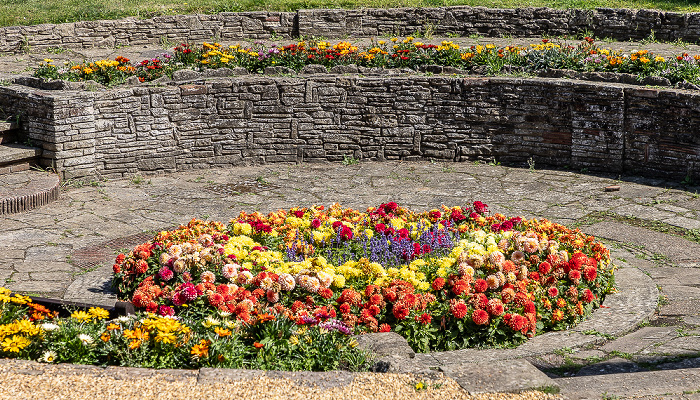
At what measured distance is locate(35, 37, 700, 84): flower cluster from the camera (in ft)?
30.6

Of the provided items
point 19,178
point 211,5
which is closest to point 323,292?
point 19,178

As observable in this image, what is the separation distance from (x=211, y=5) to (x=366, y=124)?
5.39 meters

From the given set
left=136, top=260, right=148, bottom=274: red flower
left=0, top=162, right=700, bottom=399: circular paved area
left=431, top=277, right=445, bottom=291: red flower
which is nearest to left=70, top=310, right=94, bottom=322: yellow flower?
left=136, top=260, right=148, bottom=274: red flower

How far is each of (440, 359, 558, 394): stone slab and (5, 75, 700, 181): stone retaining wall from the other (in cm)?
569

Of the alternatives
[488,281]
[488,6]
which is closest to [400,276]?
[488,281]

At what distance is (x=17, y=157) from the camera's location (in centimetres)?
838

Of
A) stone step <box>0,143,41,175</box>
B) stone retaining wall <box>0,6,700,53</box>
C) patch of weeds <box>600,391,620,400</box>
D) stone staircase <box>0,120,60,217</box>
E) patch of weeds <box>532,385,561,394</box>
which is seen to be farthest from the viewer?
stone retaining wall <box>0,6,700,53</box>

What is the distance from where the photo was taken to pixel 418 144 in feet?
31.6

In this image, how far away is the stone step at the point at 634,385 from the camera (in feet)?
11.6

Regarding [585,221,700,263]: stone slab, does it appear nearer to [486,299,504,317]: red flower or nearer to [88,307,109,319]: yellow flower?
[486,299,504,317]: red flower

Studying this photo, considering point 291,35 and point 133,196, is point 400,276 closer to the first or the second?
point 133,196

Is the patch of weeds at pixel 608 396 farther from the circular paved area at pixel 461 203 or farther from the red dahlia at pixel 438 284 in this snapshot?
the red dahlia at pixel 438 284

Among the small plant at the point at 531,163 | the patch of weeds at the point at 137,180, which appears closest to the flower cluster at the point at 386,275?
the patch of weeds at the point at 137,180

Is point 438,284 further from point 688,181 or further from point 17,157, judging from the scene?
point 17,157
